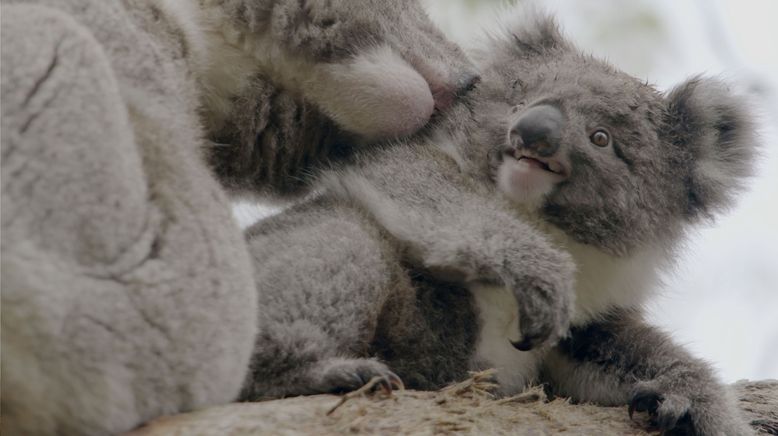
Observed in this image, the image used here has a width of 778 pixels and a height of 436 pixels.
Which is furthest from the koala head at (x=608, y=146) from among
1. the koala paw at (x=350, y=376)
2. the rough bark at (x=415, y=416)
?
the koala paw at (x=350, y=376)

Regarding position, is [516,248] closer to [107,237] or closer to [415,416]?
[415,416]

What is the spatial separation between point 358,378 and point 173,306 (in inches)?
27.7

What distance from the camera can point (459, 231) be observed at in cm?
352

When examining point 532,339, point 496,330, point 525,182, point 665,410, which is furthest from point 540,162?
point 665,410

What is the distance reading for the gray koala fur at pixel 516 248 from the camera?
3338 millimetres

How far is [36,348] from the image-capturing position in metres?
A: 2.33

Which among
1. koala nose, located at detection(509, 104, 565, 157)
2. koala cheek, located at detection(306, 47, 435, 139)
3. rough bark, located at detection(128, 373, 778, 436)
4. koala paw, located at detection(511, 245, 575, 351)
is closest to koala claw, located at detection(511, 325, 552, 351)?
koala paw, located at detection(511, 245, 575, 351)

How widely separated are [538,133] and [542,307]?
2.41 ft

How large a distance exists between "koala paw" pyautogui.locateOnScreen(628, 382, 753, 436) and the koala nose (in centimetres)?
97

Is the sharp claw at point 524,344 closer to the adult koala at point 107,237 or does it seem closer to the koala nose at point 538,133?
the koala nose at point 538,133

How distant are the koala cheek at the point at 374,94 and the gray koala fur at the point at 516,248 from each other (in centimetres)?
12

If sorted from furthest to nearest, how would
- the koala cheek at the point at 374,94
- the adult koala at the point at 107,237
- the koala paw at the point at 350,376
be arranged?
the koala cheek at the point at 374,94, the koala paw at the point at 350,376, the adult koala at the point at 107,237

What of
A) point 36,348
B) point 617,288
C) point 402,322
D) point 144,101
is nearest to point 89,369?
point 36,348

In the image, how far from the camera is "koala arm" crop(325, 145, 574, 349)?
3359 mm
